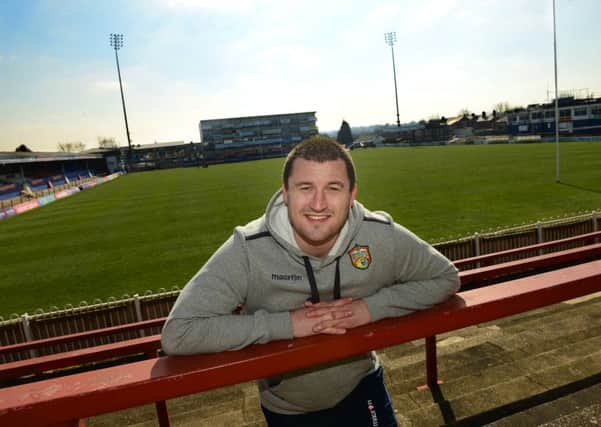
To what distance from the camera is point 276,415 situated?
2102mm

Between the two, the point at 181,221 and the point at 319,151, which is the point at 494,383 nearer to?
the point at 319,151

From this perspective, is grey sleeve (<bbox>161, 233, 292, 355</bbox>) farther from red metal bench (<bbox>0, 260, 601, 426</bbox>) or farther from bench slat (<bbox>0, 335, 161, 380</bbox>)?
bench slat (<bbox>0, 335, 161, 380</bbox>)

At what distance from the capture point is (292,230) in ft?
6.35

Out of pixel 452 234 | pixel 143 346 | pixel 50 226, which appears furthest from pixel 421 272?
pixel 50 226

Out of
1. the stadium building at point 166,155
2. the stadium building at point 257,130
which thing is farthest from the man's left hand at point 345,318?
the stadium building at point 257,130

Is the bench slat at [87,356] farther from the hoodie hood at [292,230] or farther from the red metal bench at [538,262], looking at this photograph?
the red metal bench at [538,262]

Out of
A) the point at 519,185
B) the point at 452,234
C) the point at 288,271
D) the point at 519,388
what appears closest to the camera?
the point at 288,271

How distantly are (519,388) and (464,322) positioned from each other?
252 centimetres

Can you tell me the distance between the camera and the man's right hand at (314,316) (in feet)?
4.86

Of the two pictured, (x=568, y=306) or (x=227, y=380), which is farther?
(x=568, y=306)

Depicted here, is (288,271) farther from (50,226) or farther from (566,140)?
(566,140)

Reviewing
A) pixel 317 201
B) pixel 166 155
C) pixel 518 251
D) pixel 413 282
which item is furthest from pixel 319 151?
pixel 166 155

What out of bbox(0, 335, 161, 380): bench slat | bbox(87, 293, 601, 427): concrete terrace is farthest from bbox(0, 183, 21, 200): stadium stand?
bbox(0, 335, 161, 380): bench slat

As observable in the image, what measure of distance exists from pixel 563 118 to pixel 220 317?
9199cm
